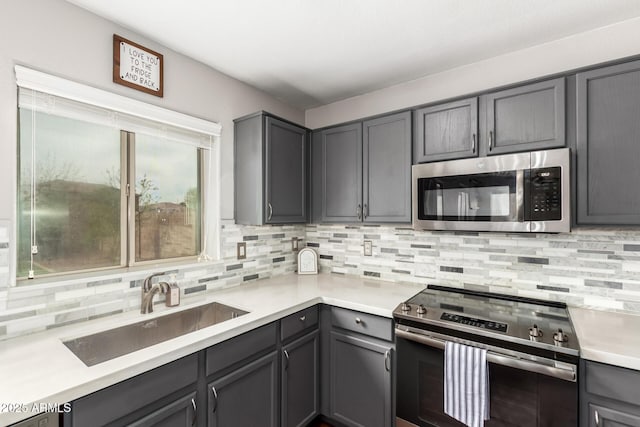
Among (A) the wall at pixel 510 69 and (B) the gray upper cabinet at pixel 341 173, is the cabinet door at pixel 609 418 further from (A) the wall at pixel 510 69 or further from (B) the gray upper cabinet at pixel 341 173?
(A) the wall at pixel 510 69

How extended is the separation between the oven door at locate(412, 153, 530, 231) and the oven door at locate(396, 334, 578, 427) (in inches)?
28.9

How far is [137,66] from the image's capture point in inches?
69.1

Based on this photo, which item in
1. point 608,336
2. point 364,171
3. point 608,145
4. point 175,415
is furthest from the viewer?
point 364,171

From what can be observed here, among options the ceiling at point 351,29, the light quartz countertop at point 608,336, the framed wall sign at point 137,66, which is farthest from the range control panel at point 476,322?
the framed wall sign at point 137,66

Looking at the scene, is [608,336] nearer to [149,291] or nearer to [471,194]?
[471,194]

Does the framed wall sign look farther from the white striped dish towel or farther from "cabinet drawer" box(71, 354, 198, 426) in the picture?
the white striped dish towel

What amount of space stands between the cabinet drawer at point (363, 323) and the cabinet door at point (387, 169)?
2.29ft

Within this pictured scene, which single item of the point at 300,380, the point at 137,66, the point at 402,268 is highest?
the point at 137,66

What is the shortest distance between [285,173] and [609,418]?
7.01 ft

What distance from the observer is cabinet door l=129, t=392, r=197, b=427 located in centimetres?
118

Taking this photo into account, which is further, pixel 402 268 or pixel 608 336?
pixel 402 268

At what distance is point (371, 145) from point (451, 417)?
5.67 ft

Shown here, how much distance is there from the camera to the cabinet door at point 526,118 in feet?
5.24

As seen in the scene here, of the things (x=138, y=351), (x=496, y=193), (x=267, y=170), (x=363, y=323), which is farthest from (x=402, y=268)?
(x=138, y=351)
